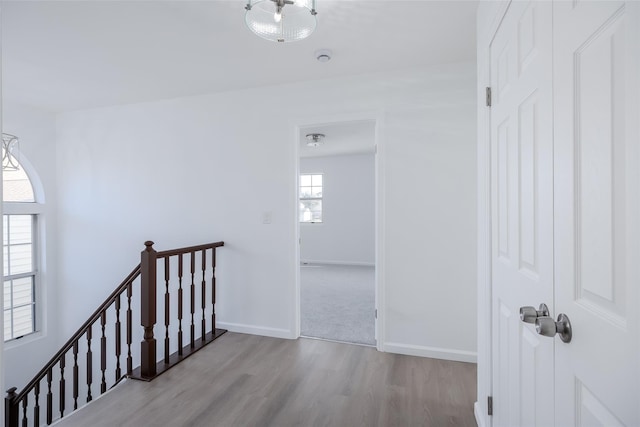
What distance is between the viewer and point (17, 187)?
12.9 feet

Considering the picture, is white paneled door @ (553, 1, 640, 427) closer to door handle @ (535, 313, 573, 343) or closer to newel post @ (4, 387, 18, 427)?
door handle @ (535, 313, 573, 343)

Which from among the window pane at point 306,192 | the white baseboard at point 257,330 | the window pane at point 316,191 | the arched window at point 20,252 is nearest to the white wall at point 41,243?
the arched window at point 20,252

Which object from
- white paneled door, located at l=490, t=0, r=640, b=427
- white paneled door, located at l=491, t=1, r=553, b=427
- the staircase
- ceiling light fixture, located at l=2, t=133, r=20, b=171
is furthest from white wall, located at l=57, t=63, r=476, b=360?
white paneled door, located at l=490, t=0, r=640, b=427

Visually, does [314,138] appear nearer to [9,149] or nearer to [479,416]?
[9,149]

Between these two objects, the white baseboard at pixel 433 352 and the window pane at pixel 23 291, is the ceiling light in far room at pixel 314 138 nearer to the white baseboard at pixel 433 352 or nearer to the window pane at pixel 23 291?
the white baseboard at pixel 433 352

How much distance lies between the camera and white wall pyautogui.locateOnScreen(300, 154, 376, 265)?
23.2 ft

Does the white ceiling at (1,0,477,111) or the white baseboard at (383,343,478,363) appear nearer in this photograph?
the white ceiling at (1,0,477,111)

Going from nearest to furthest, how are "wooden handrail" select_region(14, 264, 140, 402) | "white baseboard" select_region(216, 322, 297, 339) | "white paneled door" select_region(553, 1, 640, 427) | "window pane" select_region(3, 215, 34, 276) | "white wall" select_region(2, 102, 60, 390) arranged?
"white paneled door" select_region(553, 1, 640, 427), "wooden handrail" select_region(14, 264, 140, 402), "white baseboard" select_region(216, 322, 297, 339), "white wall" select_region(2, 102, 60, 390), "window pane" select_region(3, 215, 34, 276)

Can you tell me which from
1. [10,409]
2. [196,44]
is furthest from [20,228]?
[196,44]

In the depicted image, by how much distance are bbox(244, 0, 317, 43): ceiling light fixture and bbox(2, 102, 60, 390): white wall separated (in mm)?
3651

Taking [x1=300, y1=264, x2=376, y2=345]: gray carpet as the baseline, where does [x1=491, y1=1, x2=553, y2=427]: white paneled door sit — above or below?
above

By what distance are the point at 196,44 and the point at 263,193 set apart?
1.38 metres

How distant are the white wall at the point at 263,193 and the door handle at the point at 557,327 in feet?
6.33

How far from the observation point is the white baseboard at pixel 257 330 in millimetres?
3154
